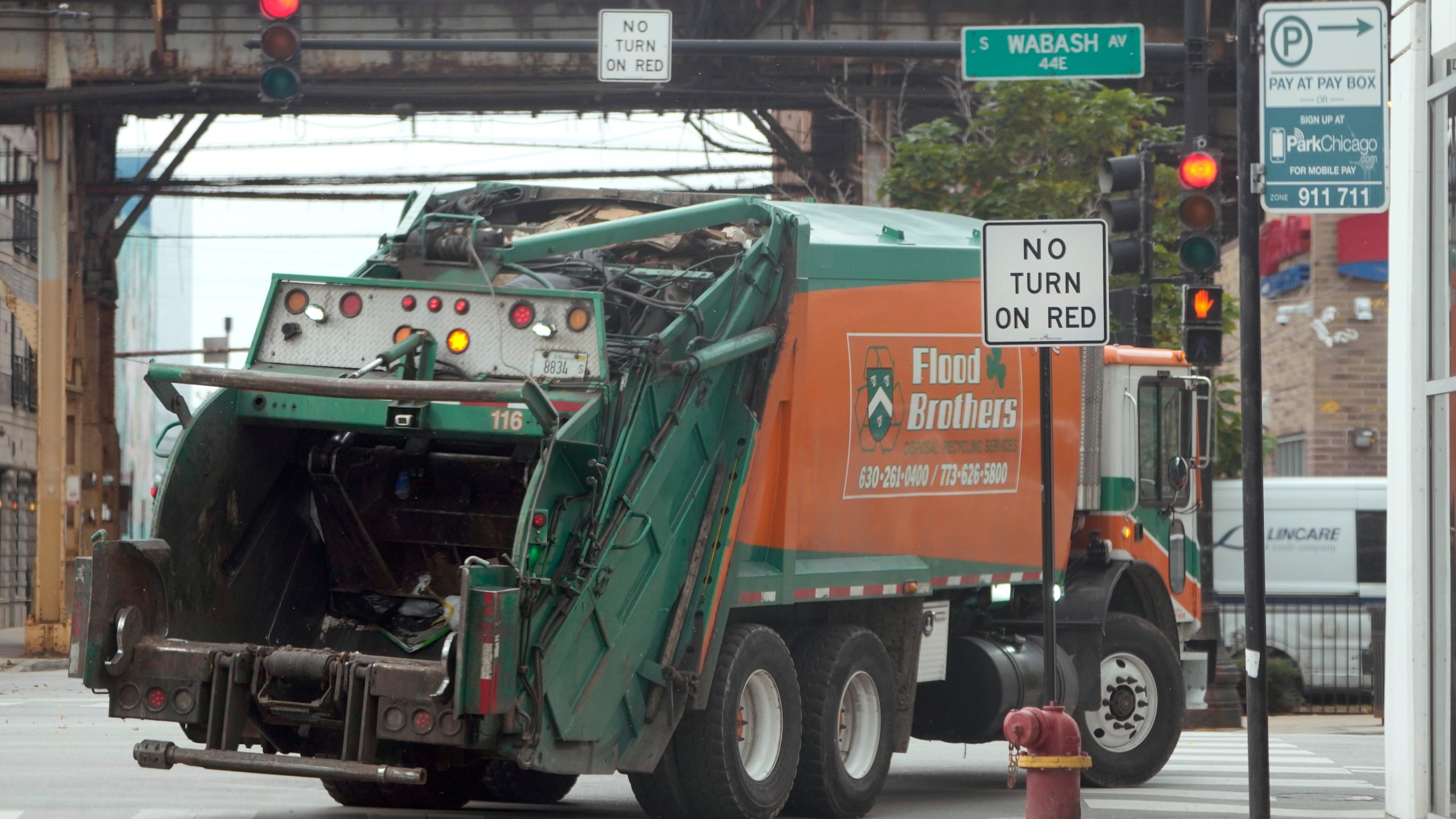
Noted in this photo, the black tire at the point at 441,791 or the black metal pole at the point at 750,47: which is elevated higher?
the black metal pole at the point at 750,47

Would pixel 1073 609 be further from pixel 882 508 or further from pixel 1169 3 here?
pixel 1169 3

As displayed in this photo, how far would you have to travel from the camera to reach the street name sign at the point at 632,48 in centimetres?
1466

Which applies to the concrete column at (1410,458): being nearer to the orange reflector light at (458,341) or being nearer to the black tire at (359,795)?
the orange reflector light at (458,341)

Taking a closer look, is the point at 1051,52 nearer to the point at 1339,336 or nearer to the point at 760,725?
the point at 760,725

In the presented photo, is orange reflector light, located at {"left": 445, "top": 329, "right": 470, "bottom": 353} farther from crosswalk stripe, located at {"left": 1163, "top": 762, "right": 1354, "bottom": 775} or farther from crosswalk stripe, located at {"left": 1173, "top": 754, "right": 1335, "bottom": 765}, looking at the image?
crosswalk stripe, located at {"left": 1173, "top": 754, "right": 1335, "bottom": 765}

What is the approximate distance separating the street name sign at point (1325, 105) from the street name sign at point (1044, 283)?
1025mm

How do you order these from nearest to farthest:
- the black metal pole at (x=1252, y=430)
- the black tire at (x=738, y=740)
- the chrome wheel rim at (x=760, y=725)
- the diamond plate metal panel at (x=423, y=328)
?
the black metal pole at (x=1252, y=430) < the diamond plate metal panel at (x=423, y=328) < the black tire at (x=738, y=740) < the chrome wheel rim at (x=760, y=725)

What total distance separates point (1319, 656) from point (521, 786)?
11734 millimetres

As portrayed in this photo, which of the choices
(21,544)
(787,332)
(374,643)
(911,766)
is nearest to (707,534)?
(787,332)

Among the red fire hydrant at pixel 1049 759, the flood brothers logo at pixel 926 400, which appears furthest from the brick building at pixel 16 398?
the red fire hydrant at pixel 1049 759

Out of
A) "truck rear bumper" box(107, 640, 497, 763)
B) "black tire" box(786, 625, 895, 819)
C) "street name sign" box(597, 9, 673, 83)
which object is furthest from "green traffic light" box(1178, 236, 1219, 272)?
"truck rear bumper" box(107, 640, 497, 763)

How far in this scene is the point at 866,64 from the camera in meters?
25.3

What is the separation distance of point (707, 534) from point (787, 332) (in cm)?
116

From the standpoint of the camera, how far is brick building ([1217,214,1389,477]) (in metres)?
28.1
